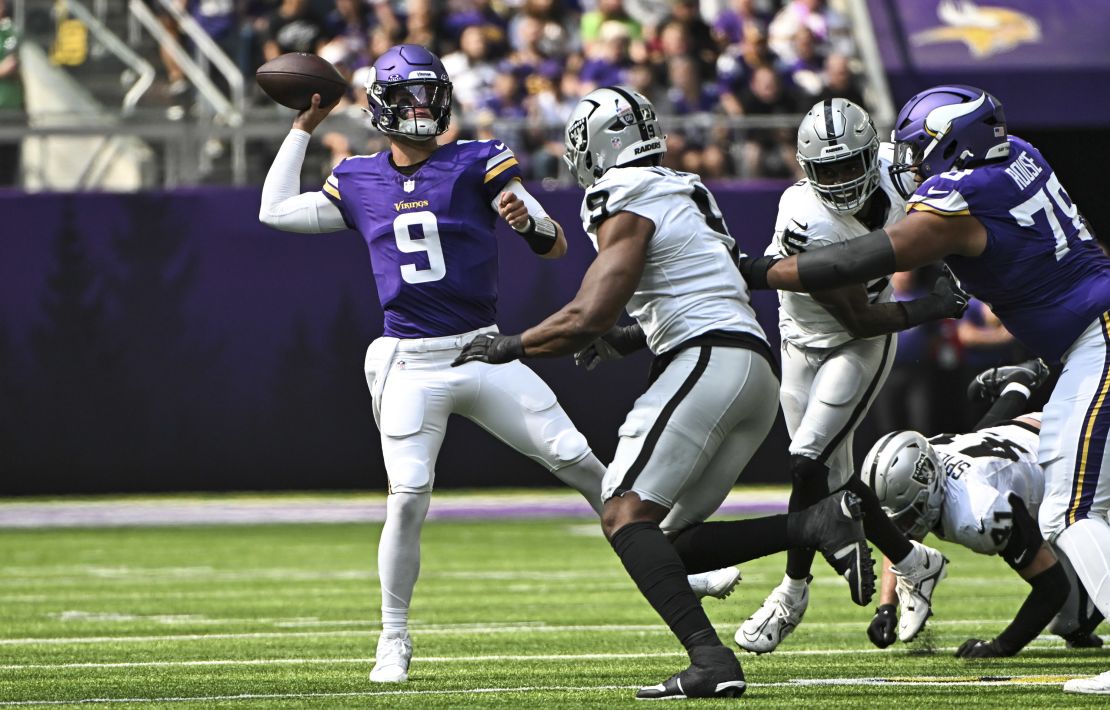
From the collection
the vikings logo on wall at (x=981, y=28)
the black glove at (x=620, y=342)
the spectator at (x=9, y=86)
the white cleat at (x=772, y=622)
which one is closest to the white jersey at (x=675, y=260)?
the black glove at (x=620, y=342)

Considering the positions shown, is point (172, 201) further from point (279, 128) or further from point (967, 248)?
point (967, 248)

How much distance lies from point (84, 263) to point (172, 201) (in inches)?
31.6

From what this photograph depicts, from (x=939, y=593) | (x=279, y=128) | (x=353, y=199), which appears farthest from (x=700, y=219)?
(x=279, y=128)

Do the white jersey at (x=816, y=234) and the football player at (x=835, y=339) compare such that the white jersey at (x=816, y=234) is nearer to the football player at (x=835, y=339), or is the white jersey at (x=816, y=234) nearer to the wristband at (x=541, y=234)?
the football player at (x=835, y=339)

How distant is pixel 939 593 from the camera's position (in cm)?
823

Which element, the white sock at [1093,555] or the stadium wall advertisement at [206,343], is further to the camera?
the stadium wall advertisement at [206,343]

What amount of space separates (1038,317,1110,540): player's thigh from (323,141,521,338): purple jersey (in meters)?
1.79

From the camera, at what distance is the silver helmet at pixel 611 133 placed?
5.08 m

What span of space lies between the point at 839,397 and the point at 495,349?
176 cm

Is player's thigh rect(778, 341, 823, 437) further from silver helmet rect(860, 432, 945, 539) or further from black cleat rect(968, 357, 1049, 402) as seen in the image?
black cleat rect(968, 357, 1049, 402)

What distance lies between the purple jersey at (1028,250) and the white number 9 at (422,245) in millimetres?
1518

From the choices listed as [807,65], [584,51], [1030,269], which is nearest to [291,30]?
[584,51]

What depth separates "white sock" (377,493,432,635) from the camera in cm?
552

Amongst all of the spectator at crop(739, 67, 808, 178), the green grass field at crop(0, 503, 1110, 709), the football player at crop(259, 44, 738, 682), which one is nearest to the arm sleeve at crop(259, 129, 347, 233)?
the football player at crop(259, 44, 738, 682)
